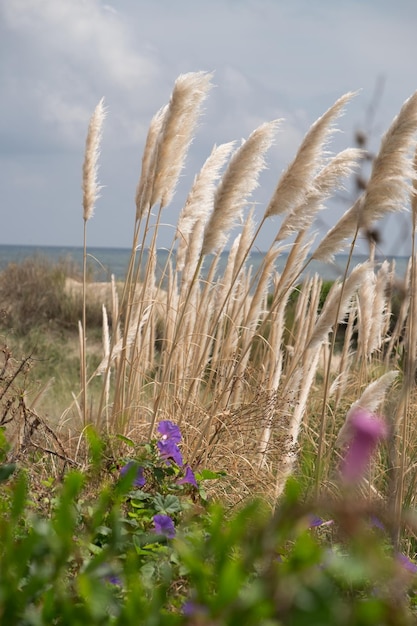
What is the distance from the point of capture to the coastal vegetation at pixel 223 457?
1.09m

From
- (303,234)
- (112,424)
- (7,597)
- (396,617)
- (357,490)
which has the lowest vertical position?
(357,490)

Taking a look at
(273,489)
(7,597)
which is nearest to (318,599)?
(7,597)

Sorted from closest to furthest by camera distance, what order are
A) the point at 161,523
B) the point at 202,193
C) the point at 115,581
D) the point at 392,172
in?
the point at 115,581
the point at 161,523
the point at 392,172
the point at 202,193

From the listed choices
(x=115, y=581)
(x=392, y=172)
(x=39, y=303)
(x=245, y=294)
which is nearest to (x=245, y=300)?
(x=245, y=294)

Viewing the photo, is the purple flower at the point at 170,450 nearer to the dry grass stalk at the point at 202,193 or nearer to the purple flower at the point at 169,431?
the purple flower at the point at 169,431

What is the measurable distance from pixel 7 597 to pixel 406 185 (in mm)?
2175

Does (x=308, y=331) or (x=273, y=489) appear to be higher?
(x=308, y=331)

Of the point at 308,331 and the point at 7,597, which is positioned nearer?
the point at 7,597

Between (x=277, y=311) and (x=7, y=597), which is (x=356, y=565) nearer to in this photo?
(x=7, y=597)

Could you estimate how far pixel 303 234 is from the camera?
390cm

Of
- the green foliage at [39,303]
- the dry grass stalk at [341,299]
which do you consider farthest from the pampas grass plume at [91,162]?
the green foliage at [39,303]

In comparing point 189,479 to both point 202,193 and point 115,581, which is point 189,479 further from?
point 202,193

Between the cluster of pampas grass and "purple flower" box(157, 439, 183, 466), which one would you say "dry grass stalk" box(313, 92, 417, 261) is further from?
"purple flower" box(157, 439, 183, 466)

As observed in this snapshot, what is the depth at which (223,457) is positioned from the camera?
3.37 m
